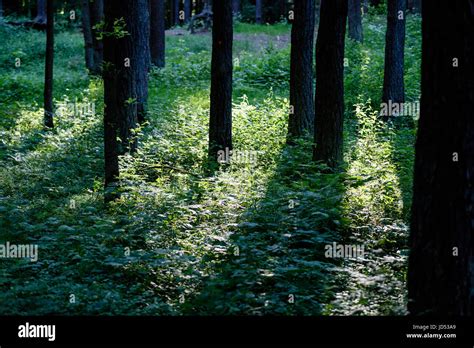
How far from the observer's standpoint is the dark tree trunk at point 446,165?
19.0ft

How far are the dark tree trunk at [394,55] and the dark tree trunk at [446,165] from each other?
13.2m

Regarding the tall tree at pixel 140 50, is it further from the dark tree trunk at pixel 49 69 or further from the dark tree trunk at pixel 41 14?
the dark tree trunk at pixel 41 14

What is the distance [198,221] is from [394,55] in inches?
448

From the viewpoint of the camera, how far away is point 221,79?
13.9 m

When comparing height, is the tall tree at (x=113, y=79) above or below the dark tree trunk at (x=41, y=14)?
below

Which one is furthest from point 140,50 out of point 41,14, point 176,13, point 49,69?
point 176,13

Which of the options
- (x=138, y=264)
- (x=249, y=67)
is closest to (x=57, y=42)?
(x=249, y=67)

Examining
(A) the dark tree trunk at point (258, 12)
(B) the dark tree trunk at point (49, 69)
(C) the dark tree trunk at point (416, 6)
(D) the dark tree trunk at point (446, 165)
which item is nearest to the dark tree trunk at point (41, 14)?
(A) the dark tree trunk at point (258, 12)

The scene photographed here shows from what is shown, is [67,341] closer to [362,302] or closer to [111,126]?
[362,302]

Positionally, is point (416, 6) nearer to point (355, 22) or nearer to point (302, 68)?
point (355, 22)

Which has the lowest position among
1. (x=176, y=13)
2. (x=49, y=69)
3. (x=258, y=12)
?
(x=49, y=69)

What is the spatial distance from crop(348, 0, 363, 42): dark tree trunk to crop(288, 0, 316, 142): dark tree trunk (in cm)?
1599

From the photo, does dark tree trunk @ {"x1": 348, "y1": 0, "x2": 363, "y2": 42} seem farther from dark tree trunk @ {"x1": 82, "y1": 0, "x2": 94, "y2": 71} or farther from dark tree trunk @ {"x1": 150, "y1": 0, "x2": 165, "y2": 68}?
dark tree trunk @ {"x1": 82, "y1": 0, "x2": 94, "y2": 71}

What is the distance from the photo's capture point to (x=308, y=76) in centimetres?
1515
